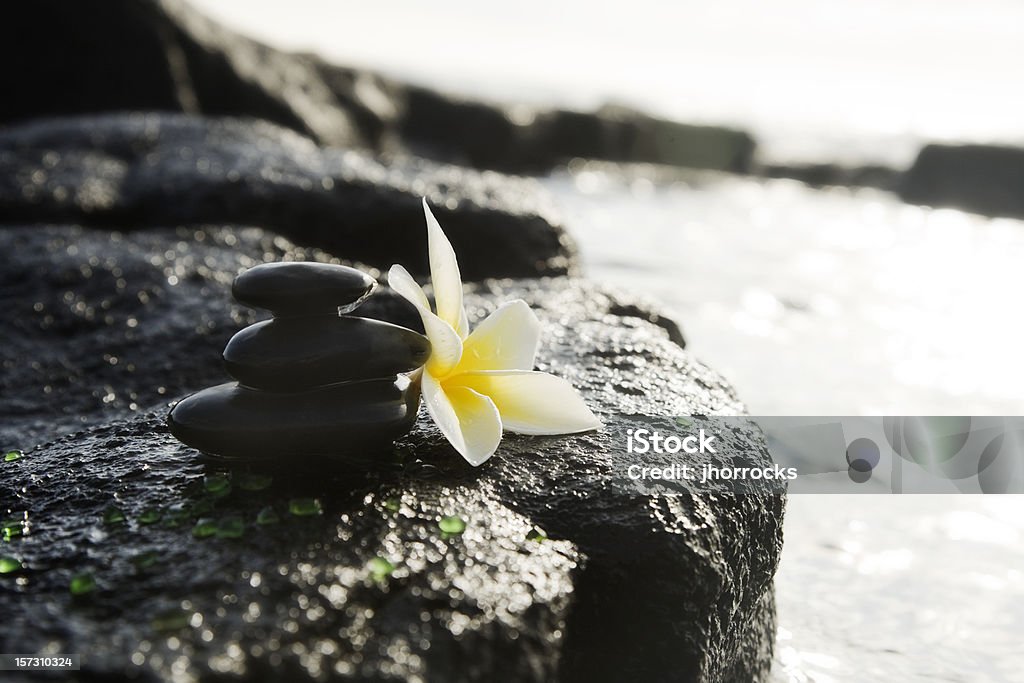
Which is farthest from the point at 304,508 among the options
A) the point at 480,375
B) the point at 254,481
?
the point at 480,375

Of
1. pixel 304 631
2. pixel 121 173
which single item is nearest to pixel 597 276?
pixel 121 173

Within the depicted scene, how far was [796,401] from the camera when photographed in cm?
552

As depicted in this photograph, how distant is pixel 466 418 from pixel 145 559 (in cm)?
74

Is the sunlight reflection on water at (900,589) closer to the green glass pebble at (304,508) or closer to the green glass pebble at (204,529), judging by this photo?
the green glass pebble at (304,508)

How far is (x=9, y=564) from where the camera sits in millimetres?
1829

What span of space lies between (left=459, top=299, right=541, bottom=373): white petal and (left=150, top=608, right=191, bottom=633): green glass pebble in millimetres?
857

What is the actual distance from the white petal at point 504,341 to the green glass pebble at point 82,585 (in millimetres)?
915

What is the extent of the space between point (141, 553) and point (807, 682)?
82.3 inches

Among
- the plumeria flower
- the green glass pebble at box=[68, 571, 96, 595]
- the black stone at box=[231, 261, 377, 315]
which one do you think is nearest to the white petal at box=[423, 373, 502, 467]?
the plumeria flower

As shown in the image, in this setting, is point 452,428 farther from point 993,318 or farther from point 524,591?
point 993,318

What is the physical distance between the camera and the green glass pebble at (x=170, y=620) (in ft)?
5.22

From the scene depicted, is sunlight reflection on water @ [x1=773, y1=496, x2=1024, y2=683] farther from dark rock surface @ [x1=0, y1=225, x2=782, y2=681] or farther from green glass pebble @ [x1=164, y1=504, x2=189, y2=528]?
green glass pebble @ [x1=164, y1=504, x2=189, y2=528]

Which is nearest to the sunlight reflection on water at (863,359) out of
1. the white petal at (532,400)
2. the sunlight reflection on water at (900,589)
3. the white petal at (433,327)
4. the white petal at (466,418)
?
the sunlight reflection on water at (900,589)

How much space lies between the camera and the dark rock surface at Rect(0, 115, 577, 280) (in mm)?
4914
